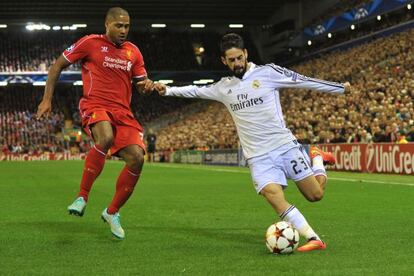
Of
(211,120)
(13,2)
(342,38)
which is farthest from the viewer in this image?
(13,2)

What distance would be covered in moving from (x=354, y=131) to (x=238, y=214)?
691 inches

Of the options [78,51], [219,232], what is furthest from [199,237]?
[78,51]

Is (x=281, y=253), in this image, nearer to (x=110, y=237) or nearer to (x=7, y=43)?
(x=110, y=237)

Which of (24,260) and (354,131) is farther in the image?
(354,131)

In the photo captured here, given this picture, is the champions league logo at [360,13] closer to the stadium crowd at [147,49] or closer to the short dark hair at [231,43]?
the stadium crowd at [147,49]

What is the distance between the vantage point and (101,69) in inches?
299

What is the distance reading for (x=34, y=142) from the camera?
60.8 m

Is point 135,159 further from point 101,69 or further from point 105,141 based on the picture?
point 101,69

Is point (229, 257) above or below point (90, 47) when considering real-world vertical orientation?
below

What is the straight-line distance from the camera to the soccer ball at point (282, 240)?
6.17 m

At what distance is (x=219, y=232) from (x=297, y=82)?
6.82 ft

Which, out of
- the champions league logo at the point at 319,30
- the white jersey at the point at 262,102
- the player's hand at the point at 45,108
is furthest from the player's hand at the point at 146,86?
the champions league logo at the point at 319,30

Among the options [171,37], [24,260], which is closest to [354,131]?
[24,260]

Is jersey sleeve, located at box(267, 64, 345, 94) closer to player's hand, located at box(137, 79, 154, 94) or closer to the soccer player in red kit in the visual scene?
player's hand, located at box(137, 79, 154, 94)
